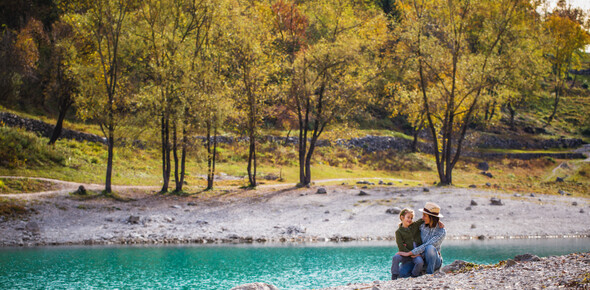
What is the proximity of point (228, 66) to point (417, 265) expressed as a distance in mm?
29039

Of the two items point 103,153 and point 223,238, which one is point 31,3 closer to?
point 103,153

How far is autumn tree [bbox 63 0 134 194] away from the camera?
32.3m

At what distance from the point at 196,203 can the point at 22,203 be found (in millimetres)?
10595

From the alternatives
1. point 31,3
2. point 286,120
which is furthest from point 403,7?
point 31,3

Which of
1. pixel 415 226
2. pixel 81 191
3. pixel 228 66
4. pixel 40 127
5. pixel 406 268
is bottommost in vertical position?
pixel 81 191

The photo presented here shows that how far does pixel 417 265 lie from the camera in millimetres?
12133

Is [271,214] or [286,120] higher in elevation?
[286,120]

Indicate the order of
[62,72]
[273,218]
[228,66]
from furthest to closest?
[62,72]
[228,66]
[273,218]

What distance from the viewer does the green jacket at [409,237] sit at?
39.7 feet

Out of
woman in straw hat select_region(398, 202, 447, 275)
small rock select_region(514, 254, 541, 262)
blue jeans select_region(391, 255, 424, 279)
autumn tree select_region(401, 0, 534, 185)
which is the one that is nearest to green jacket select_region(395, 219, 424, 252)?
woman in straw hat select_region(398, 202, 447, 275)

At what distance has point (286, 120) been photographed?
191 feet

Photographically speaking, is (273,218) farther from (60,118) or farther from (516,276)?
(60,118)

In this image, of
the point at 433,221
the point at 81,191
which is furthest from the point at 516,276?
the point at 81,191

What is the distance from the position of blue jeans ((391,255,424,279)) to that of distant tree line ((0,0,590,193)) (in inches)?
980
